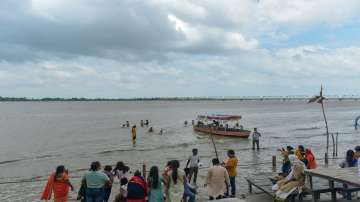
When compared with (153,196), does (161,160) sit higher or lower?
lower

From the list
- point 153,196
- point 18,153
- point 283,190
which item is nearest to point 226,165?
point 283,190

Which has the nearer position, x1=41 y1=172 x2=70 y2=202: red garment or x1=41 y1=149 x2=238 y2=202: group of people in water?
x1=41 y1=149 x2=238 y2=202: group of people in water

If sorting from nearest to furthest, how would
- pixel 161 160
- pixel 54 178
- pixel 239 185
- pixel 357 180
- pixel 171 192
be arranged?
pixel 357 180 < pixel 171 192 < pixel 54 178 < pixel 239 185 < pixel 161 160

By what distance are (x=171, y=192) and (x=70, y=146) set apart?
27.8 m

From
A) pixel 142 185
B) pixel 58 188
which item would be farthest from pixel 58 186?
pixel 142 185

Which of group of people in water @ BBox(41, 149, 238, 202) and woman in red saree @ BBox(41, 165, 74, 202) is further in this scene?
woman in red saree @ BBox(41, 165, 74, 202)

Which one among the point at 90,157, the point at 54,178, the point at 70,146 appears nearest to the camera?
the point at 54,178

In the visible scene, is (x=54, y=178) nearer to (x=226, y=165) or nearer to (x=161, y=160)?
(x=226, y=165)

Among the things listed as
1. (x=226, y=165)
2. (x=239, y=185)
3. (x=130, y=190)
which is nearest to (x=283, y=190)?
(x=226, y=165)

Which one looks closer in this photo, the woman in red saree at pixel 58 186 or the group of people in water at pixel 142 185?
the group of people in water at pixel 142 185

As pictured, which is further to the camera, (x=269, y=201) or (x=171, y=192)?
(x=269, y=201)

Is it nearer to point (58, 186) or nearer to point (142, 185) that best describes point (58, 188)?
point (58, 186)

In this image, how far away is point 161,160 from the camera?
2355 centimetres

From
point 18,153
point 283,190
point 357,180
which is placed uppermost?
point 357,180
